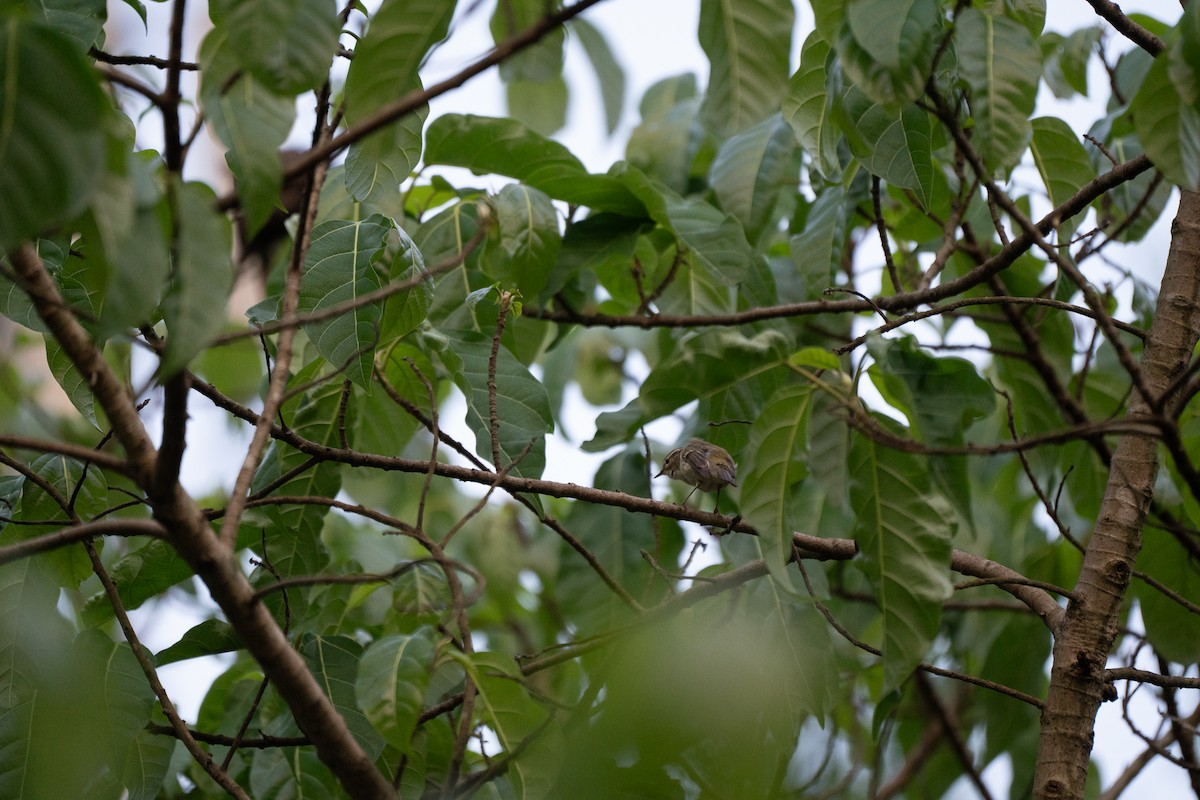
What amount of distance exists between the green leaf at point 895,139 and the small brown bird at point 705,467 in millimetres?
364

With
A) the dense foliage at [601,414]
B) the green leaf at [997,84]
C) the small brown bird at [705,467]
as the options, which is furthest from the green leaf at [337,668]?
the green leaf at [997,84]

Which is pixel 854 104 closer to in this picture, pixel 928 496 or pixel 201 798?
pixel 928 496

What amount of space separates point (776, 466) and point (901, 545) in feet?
0.39

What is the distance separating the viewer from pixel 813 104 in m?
1.00

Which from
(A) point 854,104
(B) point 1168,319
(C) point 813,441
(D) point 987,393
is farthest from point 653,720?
(B) point 1168,319

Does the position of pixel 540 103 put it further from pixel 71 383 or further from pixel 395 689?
pixel 395 689

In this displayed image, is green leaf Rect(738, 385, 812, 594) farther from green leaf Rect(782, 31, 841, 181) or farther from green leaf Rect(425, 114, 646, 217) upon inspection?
green leaf Rect(425, 114, 646, 217)

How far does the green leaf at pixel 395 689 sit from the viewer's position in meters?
0.73

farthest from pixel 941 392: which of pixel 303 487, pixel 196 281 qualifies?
pixel 303 487

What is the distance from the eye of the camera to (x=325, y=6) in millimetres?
579

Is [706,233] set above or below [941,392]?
above

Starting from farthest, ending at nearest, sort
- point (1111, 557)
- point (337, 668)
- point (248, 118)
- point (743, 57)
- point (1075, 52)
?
1. point (1075, 52)
2. point (337, 668)
3. point (1111, 557)
4. point (743, 57)
5. point (248, 118)

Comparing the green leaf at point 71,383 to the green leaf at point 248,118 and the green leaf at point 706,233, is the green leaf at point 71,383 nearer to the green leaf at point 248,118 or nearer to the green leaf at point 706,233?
the green leaf at point 248,118

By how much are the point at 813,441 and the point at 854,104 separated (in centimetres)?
31
